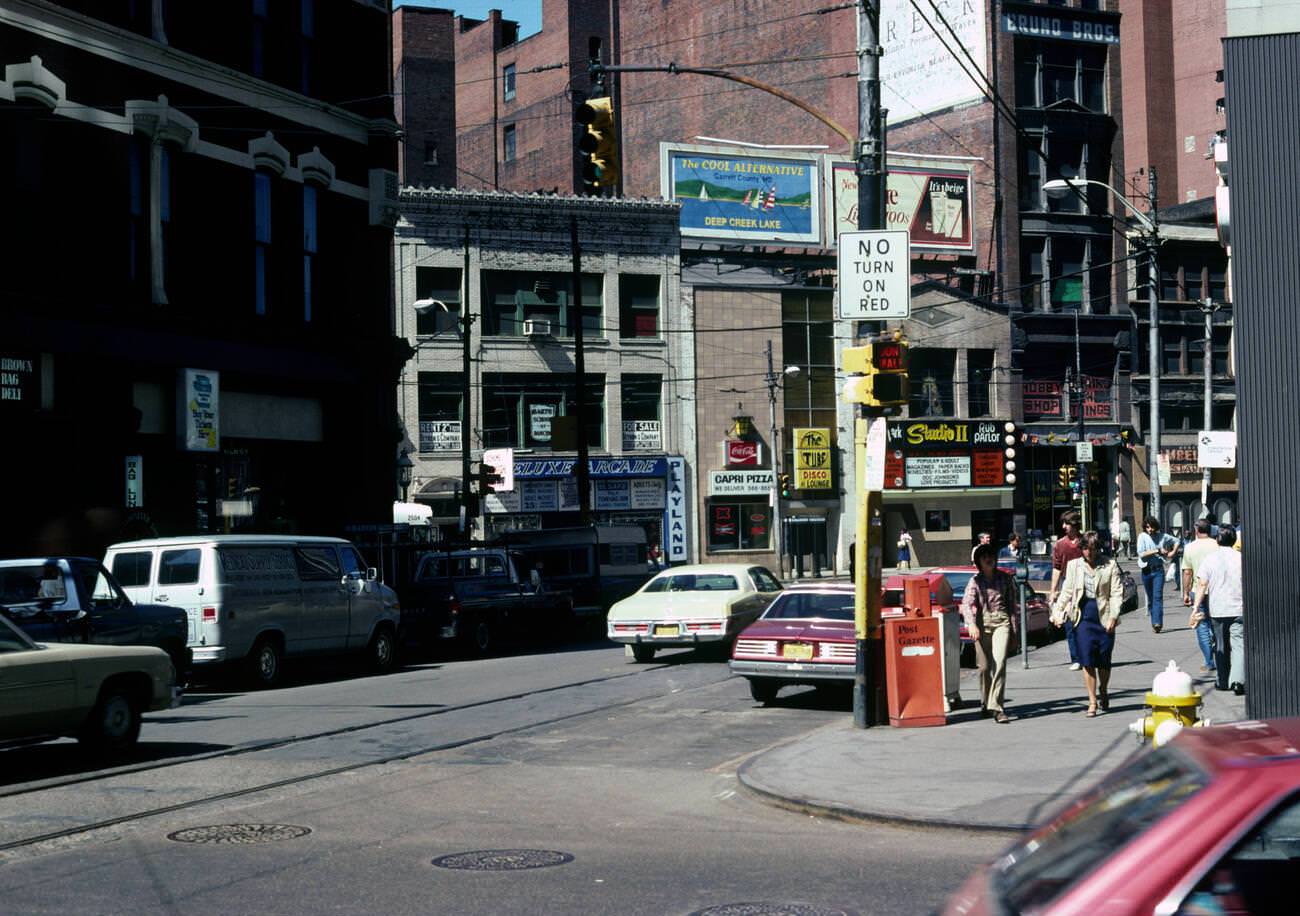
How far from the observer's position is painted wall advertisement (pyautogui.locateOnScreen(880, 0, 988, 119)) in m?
59.5

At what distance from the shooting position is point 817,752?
13.7m

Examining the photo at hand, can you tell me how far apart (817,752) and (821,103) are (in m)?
51.5

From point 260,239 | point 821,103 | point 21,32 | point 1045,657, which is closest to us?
point 1045,657

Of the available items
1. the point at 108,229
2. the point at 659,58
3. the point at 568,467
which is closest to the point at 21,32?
the point at 108,229

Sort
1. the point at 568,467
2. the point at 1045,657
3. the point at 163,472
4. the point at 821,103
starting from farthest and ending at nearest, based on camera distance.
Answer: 1. the point at 821,103
2. the point at 568,467
3. the point at 163,472
4. the point at 1045,657

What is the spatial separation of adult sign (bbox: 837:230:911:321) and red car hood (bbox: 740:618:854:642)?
402 centimetres

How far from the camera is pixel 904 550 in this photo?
54.3 meters

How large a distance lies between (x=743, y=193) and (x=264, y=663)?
120 ft

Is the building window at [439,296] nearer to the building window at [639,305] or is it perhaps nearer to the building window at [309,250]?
the building window at [639,305]

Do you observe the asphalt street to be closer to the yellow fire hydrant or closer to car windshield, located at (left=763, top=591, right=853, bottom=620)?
car windshield, located at (left=763, top=591, right=853, bottom=620)

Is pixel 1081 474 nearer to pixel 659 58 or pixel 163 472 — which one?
pixel 659 58

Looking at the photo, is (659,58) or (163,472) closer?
(163,472)

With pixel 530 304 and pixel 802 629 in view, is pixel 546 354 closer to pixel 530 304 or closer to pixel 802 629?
pixel 530 304

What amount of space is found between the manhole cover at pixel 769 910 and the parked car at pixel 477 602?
1855cm
